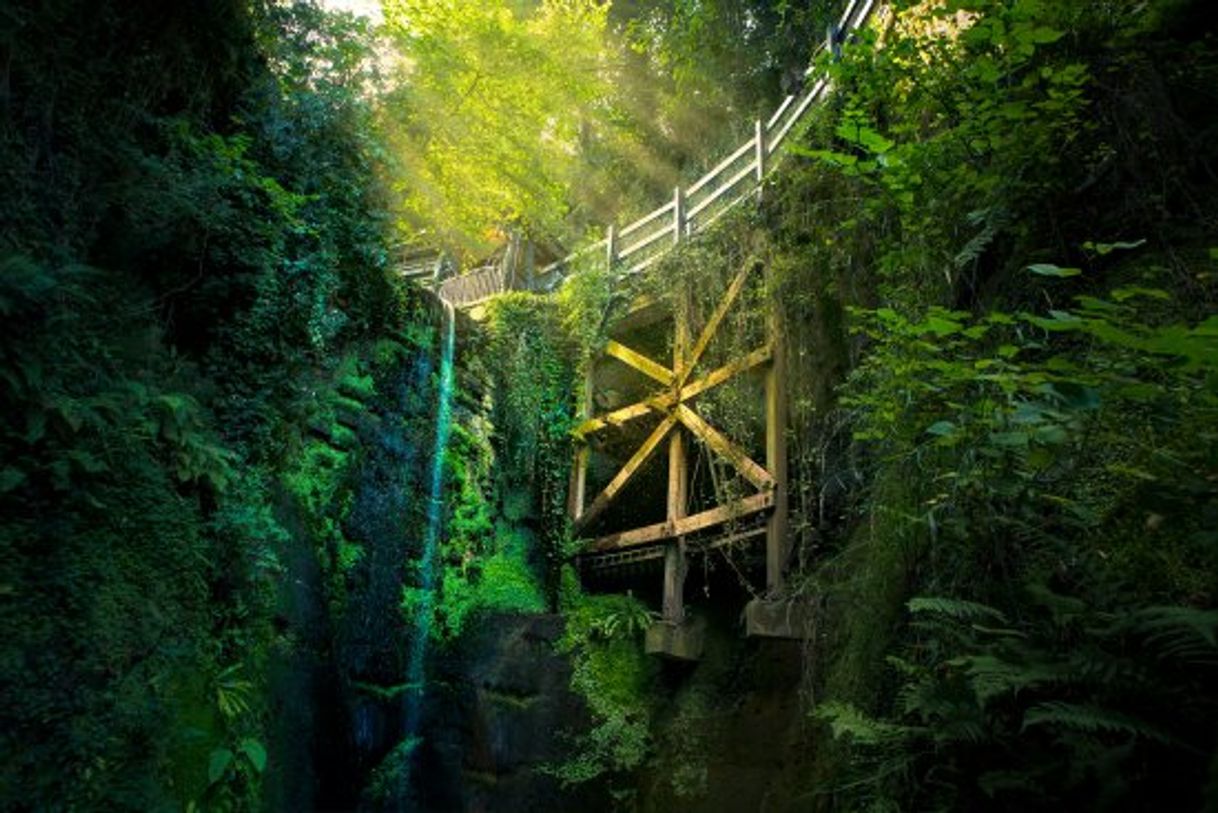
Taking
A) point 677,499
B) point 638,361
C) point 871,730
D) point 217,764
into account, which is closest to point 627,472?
point 677,499

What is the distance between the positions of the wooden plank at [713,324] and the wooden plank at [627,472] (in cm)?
66

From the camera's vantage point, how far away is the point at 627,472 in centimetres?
982

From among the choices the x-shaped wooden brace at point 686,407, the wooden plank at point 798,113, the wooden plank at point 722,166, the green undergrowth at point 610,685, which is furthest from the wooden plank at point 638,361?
the wooden plank at point 798,113

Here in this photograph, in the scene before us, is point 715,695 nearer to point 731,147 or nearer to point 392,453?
point 392,453

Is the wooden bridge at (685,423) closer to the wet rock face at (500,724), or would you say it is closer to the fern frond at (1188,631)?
the wet rock face at (500,724)

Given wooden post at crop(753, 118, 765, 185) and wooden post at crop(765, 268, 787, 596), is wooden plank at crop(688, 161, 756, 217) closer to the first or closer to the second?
wooden post at crop(753, 118, 765, 185)

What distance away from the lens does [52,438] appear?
3896 millimetres

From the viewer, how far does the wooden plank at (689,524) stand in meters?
7.86

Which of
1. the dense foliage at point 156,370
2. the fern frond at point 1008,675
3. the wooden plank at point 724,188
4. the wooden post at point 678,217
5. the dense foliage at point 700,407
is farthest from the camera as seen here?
the wooden post at point 678,217

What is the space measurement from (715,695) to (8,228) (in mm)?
7589

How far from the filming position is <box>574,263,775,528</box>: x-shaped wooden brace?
820cm

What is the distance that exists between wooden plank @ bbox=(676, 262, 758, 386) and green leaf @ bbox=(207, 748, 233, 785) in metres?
6.34

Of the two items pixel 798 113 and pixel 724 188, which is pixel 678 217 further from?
pixel 798 113

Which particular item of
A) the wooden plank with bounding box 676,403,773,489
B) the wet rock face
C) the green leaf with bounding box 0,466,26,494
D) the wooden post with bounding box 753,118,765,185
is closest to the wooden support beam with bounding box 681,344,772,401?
the wooden plank with bounding box 676,403,773,489
